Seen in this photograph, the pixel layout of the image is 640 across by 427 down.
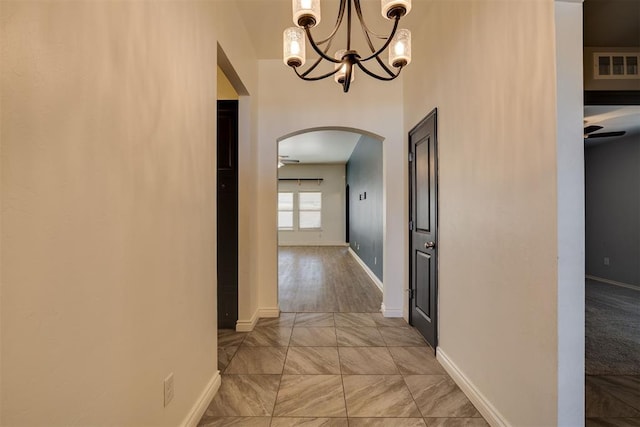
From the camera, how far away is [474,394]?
1.77 meters

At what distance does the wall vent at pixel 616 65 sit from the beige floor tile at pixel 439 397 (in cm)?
260

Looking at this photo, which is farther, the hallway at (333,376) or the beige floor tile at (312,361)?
the beige floor tile at (312,361)

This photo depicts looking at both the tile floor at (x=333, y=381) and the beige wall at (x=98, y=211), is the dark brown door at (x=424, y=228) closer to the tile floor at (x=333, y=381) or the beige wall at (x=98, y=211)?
the tile floor at (x=333, y=381)

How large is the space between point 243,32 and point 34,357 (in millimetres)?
2880

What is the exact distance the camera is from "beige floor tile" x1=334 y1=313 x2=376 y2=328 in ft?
10.1

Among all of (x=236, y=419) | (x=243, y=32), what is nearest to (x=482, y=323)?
(x=236, y=419)

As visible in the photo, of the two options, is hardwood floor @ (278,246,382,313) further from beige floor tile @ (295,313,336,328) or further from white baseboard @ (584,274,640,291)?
white baseboard @ (584,274,640,291)

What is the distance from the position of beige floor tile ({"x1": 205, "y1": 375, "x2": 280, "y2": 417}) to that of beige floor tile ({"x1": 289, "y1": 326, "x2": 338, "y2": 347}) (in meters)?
0.57

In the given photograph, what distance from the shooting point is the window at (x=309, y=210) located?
10.0m

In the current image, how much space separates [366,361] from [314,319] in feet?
3.35

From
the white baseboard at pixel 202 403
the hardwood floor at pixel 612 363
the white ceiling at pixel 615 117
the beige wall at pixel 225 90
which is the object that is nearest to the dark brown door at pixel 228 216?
the beige wall at pixel 225 90

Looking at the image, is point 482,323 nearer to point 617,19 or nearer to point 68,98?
point 68,98

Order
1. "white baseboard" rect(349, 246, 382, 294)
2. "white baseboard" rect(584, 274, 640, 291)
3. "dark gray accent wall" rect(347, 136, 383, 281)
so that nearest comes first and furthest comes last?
1. "white baseboard" rect(349, 246, 382, 294)
2. "white baseboard" rect(584, 274, 640, 291)
3. "dark gray accent wall" rect(347, 136, 383, 281)

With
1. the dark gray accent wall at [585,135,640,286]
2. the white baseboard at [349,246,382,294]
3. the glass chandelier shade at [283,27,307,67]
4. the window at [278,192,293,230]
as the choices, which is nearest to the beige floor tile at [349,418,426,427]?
the glass chandelier shade at [283,27,307,67]
